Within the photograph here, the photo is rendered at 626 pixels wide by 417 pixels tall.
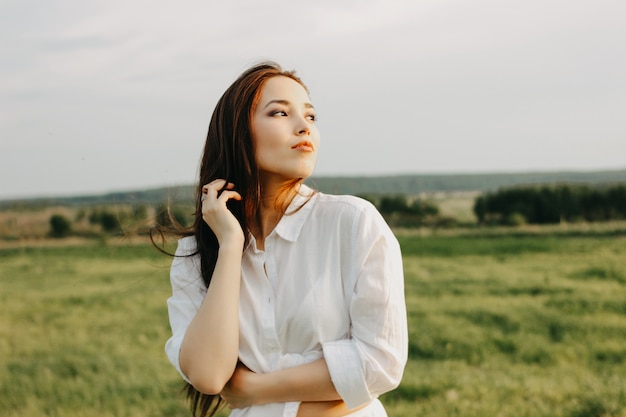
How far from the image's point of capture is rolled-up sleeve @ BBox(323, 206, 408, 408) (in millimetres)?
2182

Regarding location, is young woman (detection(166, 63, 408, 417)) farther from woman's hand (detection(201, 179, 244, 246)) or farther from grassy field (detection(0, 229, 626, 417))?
grassy field (detection(0, 229, 626, 417))

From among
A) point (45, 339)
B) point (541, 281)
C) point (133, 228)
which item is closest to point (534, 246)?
point (541, 281)

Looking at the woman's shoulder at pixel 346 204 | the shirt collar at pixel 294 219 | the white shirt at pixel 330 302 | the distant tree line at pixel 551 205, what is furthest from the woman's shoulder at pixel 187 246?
the distant tree line at pixel 551 205

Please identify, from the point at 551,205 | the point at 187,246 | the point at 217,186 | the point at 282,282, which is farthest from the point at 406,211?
the point at 282,282

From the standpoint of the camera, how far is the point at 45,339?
10141 millimetres

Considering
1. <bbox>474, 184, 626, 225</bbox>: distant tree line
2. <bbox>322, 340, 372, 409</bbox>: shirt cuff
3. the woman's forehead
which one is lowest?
<bbox>474, 184, 626, 225</bbox>: distant tree line

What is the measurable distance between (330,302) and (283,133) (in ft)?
1.81

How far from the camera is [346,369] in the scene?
2182 millimetres

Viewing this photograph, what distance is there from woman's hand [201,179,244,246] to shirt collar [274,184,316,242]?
0.14 metres

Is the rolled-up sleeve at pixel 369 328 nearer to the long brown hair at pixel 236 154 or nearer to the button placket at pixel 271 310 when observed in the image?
the button placket at pixel 271 310

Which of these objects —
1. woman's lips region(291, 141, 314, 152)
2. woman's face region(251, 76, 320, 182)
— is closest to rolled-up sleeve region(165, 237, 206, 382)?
woman's face region(251, 76, 320, 182)

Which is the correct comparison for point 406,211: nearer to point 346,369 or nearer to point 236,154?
point 236,154

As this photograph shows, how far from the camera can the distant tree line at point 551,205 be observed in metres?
21.6

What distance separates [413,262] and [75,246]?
10250 mm
